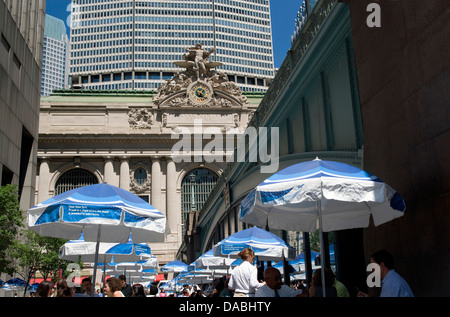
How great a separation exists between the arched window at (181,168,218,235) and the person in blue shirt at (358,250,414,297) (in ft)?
186

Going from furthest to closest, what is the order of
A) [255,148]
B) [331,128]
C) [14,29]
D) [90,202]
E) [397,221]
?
[14,29] < [255,148] < [331,128] < [90,202] < [397,221]

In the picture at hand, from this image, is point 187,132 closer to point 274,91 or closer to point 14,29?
point 14,29

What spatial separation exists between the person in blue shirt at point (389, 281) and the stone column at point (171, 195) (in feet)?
180

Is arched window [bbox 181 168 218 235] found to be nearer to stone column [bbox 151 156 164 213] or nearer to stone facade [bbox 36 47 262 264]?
stone facade [bbox 36 47 262 264]

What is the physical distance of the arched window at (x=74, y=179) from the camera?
200 ft

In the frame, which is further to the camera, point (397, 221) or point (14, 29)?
point (14, 29)

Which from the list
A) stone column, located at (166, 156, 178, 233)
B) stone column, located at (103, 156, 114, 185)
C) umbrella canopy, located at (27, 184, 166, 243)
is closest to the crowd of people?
umbrella canopy, located at (27, 184, 166, 243)

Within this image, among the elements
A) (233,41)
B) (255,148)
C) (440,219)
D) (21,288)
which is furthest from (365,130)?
(233,41)

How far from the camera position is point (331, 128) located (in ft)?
35.3

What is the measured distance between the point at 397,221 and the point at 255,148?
11120mm

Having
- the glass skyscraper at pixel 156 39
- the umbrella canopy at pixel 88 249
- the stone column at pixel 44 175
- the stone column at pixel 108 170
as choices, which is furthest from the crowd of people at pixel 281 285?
the glass skyscraper at pixel 156 39

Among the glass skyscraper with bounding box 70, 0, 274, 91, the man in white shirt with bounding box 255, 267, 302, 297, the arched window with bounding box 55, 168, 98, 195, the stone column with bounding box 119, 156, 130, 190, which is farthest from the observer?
the glass skyscraper with bounding box 70, 0, 274, 91

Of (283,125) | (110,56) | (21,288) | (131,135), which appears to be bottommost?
(21,288)

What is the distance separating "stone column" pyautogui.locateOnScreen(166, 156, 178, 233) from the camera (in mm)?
59844
